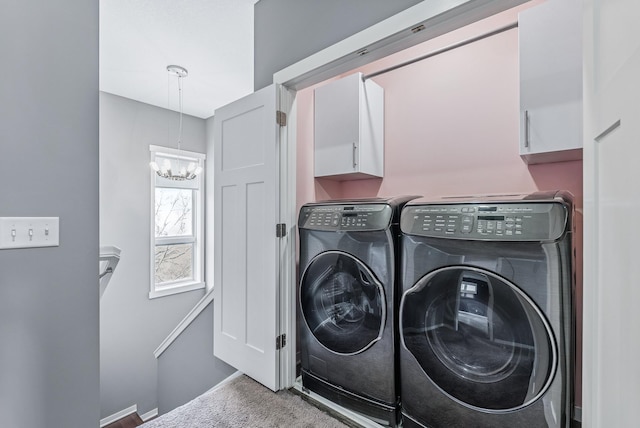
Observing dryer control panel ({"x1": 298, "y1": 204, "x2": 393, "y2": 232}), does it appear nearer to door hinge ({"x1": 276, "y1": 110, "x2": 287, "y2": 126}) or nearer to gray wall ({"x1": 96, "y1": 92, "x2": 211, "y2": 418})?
door hinge ({"x1": 276, "y1": 110, "x2": 287, "y2": 126})

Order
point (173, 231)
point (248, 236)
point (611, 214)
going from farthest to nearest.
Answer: point (173, 231)
point (248, 236)
point (611, 214)

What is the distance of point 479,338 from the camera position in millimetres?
1270

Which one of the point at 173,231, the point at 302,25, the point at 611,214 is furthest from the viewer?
the point at 173,231

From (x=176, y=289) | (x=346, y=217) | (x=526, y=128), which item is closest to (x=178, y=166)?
(x=176, y=289)

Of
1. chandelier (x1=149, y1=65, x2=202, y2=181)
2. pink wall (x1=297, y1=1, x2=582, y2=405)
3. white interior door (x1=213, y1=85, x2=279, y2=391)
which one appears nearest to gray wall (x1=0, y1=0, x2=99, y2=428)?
white interior door (x1=213, y1=85, x2=279, y2=391)

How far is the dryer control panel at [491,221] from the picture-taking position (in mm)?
1122

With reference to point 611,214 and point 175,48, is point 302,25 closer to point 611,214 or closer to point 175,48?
point 175,48

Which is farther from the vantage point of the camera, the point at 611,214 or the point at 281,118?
the point at 281,118

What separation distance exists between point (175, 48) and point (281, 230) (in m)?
2.01

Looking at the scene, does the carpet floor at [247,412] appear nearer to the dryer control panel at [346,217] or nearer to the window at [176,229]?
the dryer control panel at [346,217]

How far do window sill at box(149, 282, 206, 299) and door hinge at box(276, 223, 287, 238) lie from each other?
289 cm

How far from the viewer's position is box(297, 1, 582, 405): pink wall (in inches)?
74.0

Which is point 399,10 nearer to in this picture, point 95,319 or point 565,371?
point 565,371

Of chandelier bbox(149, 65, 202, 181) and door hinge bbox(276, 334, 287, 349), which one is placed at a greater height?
chandelier bbox(149, 65, 202, 181)
